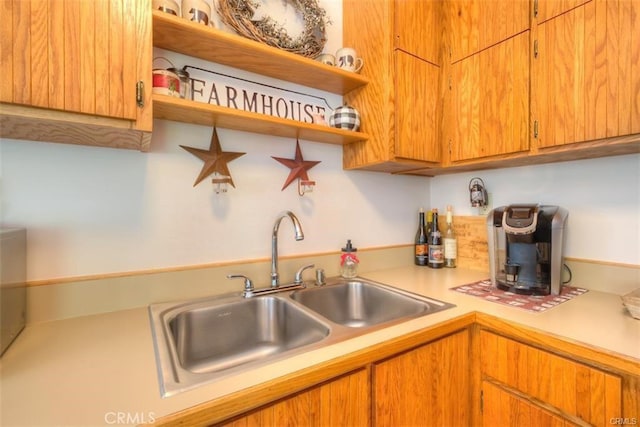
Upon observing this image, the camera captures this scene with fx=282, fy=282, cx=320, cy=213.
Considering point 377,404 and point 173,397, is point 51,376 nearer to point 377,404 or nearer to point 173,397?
point 173,397

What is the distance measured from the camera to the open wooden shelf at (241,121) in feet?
3.12

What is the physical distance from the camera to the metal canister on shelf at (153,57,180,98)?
0.93 m

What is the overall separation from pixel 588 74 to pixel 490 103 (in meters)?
0.33

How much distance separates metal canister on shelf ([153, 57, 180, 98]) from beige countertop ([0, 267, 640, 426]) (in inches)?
29.9

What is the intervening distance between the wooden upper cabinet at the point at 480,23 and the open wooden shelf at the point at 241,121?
653 millimetres

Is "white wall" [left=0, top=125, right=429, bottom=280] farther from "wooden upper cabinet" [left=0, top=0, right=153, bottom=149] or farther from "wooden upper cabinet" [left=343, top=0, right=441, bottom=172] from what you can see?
"wooden upper cabinet" [left=343, top=0, right=441, bottom=172]

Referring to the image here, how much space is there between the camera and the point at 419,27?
1.38 metres

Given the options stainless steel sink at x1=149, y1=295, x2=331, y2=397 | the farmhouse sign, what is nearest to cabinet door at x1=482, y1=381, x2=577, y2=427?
stainless steel sink at x1=149, y1=295, x2=331, y2=397

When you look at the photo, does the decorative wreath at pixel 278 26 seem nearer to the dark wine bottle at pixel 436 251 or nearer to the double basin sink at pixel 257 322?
the double basin sink at pixel 257 322

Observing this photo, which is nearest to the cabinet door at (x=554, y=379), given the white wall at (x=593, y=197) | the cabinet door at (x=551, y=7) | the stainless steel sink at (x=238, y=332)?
the stainless steel sink at (x=238, y=332)

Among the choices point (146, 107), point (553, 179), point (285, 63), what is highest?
point (285, 63)

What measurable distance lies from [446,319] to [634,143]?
88cm

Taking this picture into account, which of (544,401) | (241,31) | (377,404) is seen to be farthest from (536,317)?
(241,31)

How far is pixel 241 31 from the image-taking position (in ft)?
3.70
